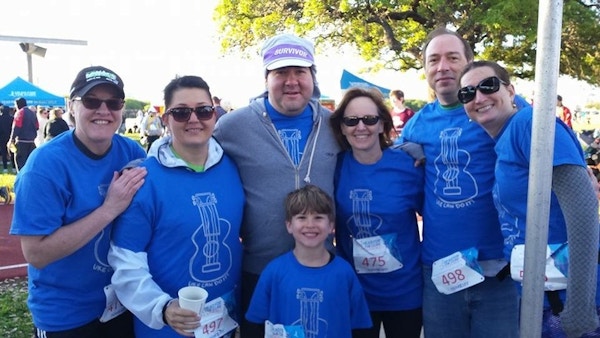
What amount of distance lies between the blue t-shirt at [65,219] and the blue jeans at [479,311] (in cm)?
161

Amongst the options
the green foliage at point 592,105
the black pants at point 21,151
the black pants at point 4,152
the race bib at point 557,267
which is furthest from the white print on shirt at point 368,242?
the green foliage at point 592,105

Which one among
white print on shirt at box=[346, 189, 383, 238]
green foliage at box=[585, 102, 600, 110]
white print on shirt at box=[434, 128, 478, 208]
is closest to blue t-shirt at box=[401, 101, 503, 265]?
white print on shirt at box=[434, 128, 478, 208]

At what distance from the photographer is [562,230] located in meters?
1.92

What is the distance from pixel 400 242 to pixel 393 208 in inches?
7.5

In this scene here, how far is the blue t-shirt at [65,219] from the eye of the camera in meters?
2.15

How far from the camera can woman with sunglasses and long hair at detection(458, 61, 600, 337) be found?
5.74 ft

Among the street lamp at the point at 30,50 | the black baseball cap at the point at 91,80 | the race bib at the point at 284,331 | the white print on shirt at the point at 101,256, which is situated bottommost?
the race bib at the point at 284,331

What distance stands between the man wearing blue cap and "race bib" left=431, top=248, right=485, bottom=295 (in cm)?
70

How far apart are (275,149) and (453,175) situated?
2.93 ft

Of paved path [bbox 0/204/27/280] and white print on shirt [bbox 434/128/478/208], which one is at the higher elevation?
white print on shirt [bbox 434/128/478/208]

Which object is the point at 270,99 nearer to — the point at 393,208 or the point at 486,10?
the point at 393,208

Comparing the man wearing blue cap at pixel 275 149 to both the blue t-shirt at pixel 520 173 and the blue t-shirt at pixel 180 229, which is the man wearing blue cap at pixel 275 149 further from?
the blue t-shirt at pixel 520 173

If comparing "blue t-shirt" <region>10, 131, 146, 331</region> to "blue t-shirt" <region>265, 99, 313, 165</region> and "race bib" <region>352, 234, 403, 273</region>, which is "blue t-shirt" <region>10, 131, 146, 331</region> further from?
"race bib" <region>352, 234, 403, 273</region>

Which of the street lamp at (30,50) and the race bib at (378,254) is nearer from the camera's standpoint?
the race bib at (378,254)
